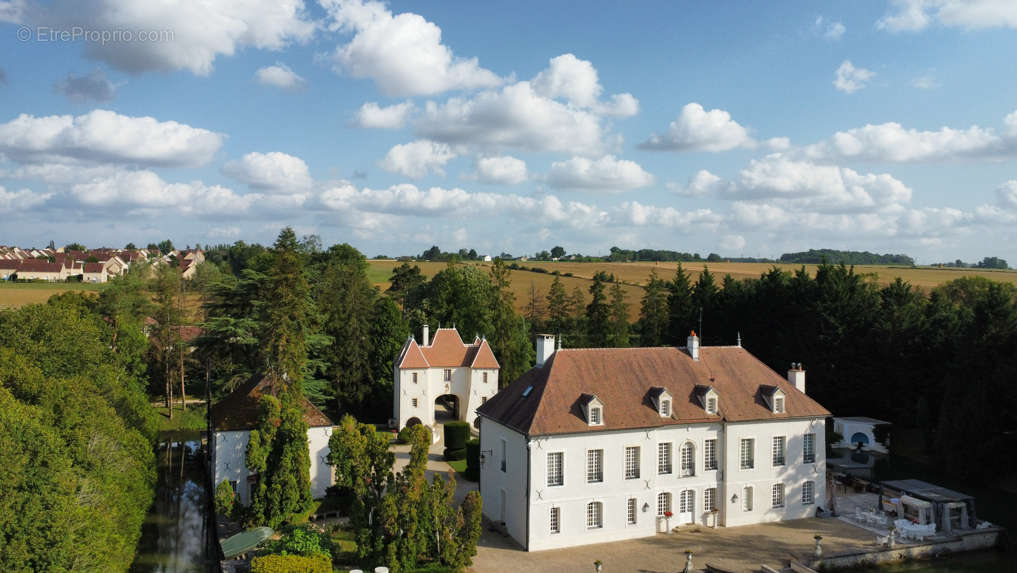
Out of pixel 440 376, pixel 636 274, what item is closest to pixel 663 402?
pixel 440 376

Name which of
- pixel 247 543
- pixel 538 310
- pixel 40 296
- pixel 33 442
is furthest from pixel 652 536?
pixel 40 296

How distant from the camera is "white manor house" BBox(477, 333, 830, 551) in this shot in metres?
25.4

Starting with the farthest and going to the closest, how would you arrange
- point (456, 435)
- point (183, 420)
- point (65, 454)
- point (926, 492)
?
point (183, 420) < point (456, 435) < point (926, 492) < point (65, 454)

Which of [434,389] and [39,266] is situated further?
[39,266]

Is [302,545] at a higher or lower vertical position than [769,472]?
lower

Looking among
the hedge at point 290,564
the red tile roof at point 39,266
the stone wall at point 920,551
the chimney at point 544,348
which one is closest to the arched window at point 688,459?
the stone wall at point 920,551

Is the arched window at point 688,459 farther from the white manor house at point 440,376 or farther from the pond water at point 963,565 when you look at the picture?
the white manor house at point 440,376

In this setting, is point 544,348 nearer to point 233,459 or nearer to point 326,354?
point 233,459

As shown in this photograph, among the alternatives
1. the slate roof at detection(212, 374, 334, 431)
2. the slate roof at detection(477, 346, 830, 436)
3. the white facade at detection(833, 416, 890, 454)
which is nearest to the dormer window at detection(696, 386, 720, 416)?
the slate roof at detection(477, 346, 830, 436)

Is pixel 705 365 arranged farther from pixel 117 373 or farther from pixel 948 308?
pixel 117 373

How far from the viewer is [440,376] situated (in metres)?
47.4

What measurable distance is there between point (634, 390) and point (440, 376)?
21.9 meters

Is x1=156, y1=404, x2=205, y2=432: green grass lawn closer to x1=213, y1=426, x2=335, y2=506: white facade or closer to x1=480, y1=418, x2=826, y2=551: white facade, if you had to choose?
x1=213, y1=426, x2=335, y2=506: white facade

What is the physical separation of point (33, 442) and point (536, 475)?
16.0 metres
